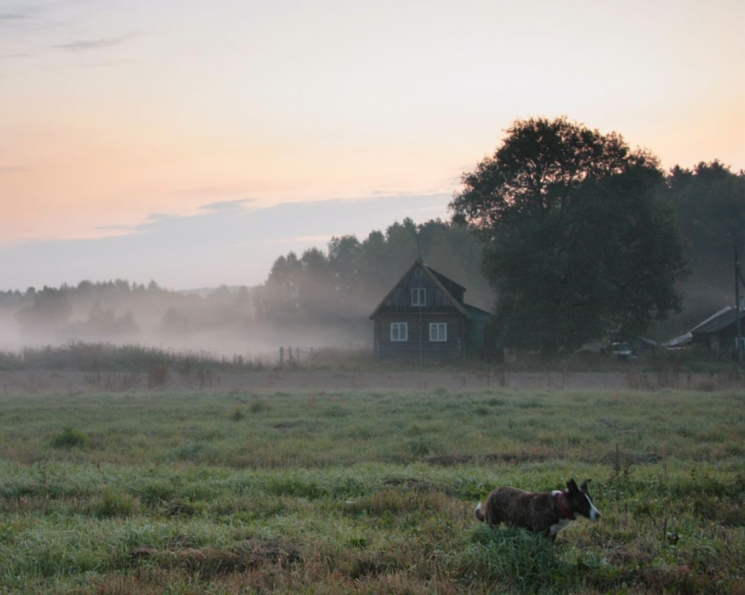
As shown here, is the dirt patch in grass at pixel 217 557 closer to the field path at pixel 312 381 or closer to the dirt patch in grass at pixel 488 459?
the dirt patch in grass at pixel 488 459

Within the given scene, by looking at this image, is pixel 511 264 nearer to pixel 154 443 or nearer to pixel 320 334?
pixel 154 443

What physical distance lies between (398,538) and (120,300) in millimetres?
162940

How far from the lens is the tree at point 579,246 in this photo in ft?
160

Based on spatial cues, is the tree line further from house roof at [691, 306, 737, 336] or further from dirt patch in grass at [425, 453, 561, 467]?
dirt patch in grass at [425, 453, 561, 467]

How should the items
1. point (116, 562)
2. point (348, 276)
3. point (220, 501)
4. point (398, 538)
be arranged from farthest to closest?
point (348, 276), point (220, 501), point (398, 538), point (116, 562)

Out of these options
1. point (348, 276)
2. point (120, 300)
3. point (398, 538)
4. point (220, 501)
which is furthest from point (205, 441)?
point (120, 300)

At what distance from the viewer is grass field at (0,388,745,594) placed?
6.67 meters

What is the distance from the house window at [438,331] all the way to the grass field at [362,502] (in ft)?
113

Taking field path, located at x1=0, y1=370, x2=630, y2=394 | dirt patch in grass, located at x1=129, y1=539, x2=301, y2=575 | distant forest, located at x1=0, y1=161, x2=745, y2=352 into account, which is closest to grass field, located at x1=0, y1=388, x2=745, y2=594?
dirt patch in grass, located at x1=129, y1=539, x2=301, y2=575

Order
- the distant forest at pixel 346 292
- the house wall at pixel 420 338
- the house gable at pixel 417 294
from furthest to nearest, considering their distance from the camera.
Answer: the distant forest at pixel 346 292 → the house gable at pixel 417 294 → the house wall at pixel 420 338

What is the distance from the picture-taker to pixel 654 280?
163 ft

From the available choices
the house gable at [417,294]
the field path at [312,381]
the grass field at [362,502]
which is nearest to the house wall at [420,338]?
the house gable at [417,294]

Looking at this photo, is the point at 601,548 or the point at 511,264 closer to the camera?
the point at 601,548

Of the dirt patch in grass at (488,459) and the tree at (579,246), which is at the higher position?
the tree at (579,246)
